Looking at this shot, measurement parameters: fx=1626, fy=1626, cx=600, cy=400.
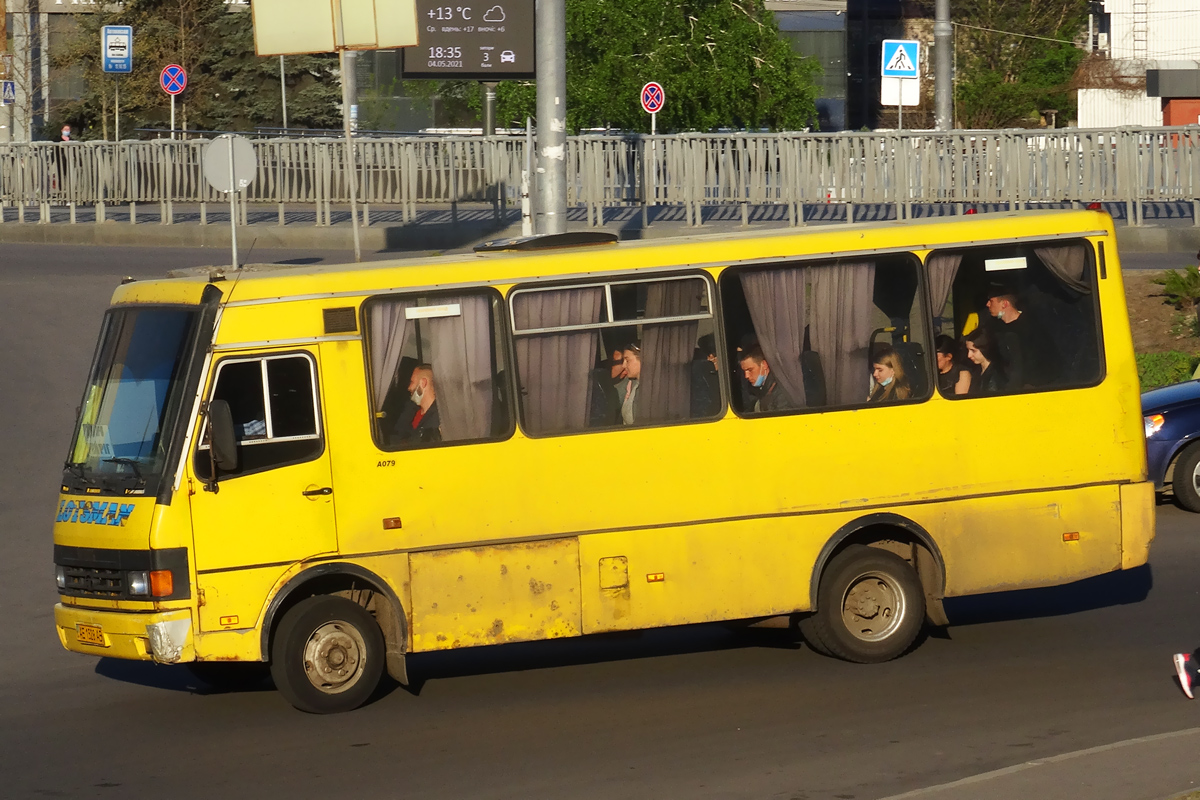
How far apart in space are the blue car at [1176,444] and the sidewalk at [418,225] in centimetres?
1308

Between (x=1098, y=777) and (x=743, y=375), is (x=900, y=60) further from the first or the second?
(x=1098, y=777)

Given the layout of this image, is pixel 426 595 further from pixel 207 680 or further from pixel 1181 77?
pixel 1181 77

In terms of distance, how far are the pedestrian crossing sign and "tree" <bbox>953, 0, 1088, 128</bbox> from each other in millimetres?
30018

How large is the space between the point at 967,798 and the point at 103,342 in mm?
5501

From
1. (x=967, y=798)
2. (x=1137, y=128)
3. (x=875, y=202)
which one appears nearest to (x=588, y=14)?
(x=875, y=202)

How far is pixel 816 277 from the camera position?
32.9 feet

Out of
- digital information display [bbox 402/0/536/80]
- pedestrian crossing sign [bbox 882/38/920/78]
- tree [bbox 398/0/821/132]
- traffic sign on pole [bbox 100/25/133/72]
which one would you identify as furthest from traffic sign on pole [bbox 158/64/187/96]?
pedestrian crossing sign [bbox 882/38/920/78]

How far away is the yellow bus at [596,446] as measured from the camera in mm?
8938

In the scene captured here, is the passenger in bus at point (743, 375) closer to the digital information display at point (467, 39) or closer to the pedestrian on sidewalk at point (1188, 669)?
the pedestrian on sidewalk at point (1188, 669)

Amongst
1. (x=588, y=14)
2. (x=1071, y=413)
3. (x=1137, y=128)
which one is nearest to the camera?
(x=1071, y=413)

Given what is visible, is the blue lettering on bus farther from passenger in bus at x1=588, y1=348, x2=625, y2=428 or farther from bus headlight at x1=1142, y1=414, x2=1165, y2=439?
bus headlight at x1=1142, y1=414, x2=1165, y2=439

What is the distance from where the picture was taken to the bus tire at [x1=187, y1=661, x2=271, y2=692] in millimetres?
9938

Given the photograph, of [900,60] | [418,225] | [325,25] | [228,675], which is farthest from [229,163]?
[900,60]

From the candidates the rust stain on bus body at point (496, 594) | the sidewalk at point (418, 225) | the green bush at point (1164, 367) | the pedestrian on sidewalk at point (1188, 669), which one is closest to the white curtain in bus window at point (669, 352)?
the rust stain on bus body at point (496, 594)
